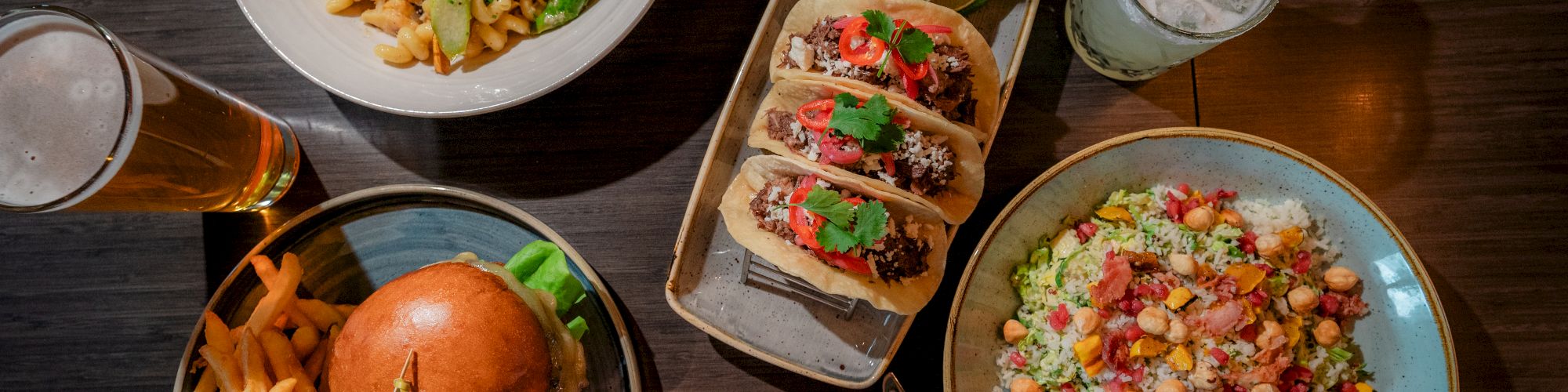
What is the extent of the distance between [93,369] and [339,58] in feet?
4.84

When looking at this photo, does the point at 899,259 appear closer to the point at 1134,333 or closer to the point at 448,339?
the point at 1134,333

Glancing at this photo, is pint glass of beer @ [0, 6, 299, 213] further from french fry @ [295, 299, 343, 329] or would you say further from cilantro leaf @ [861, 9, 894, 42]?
cilantro leaf @ [861, 9, 894, 42]

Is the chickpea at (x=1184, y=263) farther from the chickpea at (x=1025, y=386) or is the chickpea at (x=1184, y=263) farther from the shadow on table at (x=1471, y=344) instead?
the shadow on table at (x=1471, y=344)

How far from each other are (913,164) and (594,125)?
1109mm

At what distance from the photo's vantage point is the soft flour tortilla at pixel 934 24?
2.37 meters

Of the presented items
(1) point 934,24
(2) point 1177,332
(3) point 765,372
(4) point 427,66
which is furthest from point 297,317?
(2) point 1177,332

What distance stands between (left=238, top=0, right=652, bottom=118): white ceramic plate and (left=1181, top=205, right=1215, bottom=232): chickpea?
1757 mm

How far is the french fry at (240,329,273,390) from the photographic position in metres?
2.05

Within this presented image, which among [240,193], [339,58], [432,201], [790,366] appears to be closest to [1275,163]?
[790,366]

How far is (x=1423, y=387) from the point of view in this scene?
2227 mm

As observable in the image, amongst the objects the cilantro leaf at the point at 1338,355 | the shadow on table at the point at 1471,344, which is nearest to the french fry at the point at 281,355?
the cilantro leaf at the point at 1338,355

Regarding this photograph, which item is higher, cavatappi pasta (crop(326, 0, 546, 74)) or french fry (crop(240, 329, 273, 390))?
cavatappi pasta (crop(326, 0, 546, 74))

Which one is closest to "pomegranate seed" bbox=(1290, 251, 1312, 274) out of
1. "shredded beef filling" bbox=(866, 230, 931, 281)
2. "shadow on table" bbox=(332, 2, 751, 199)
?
"shredded beef filling" bbox=(866, 230, 931, 281)

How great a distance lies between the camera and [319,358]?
7.44ft
